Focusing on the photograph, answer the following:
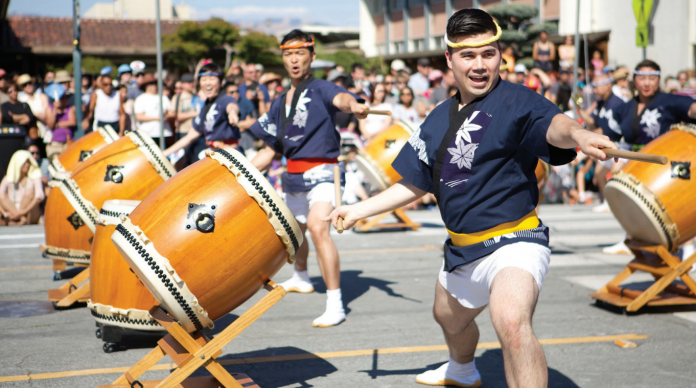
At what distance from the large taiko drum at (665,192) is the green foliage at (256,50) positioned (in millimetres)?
34271

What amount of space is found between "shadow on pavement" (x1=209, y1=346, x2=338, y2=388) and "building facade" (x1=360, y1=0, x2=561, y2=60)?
28.3m

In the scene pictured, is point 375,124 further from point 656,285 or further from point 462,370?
point 462,370

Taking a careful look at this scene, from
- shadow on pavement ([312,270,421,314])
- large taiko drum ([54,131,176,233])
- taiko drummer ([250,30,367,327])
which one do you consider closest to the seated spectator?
large taiko drum ([54,131,176,233])

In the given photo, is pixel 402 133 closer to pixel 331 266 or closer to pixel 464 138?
pixel 331 266

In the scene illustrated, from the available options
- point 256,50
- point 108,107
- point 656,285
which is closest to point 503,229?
point 656,285

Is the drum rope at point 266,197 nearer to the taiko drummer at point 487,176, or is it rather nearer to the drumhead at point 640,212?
the taiko drummer at point 487,176

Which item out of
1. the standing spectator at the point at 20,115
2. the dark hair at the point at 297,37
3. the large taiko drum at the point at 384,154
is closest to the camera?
the dark hair at the point at 297,37

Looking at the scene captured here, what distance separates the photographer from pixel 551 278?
6.12 metres

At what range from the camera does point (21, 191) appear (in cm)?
924

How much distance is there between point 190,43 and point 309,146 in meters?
33.6

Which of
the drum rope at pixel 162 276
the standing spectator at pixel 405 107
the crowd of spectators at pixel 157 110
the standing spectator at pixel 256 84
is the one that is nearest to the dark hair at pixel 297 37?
the drum rope at pixel 162 276

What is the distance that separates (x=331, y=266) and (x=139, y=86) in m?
8.08

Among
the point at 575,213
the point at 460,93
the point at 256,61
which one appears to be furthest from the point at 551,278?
the point at 256,61

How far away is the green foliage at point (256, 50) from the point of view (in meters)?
37.8
